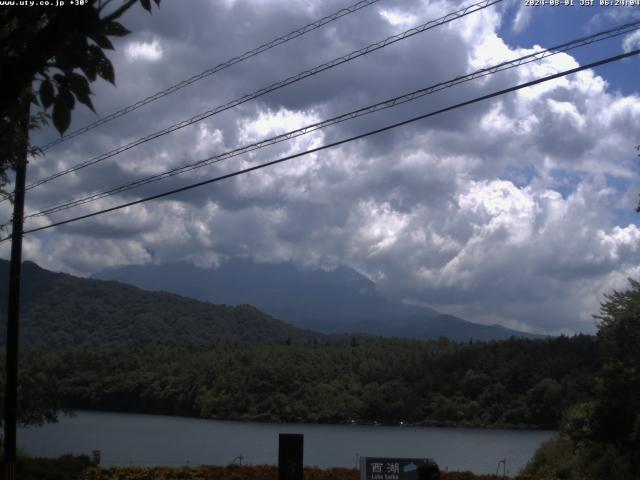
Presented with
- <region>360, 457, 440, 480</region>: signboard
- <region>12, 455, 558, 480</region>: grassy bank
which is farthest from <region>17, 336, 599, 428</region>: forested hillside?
<region>360, 457, 440, 480</region>: signboard

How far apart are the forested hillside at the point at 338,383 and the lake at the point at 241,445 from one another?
5.81m

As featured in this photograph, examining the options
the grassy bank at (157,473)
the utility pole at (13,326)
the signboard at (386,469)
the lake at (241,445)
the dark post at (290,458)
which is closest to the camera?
→ the dark post at (290,458)

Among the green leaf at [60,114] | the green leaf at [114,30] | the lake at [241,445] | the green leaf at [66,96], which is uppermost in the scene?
the green leaf at [114,30]

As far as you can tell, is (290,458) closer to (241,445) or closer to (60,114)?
(60,114)

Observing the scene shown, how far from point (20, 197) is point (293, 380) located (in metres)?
88.2

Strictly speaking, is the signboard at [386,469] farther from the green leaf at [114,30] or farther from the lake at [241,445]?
the lake at [241,445]

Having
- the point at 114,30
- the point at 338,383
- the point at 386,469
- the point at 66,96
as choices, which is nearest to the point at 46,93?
the point at 66,96

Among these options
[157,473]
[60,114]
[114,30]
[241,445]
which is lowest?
[241,445]

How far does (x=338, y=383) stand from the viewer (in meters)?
109

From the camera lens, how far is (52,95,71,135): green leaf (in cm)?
408

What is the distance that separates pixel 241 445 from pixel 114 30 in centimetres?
5599

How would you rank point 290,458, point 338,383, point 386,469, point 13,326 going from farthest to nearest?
point 338,383
point 13,326
point 386,469
point 290,458

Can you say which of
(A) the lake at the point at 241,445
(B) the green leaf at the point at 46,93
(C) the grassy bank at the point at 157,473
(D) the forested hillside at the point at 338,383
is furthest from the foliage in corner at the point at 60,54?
(D) the forested hillside at the point at 338,383

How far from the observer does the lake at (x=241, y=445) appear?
46.2 m
